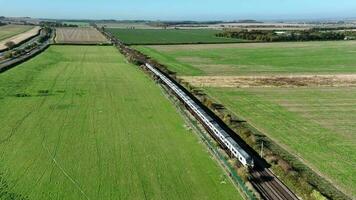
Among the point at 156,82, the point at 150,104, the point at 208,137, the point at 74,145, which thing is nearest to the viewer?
the point at 74,145

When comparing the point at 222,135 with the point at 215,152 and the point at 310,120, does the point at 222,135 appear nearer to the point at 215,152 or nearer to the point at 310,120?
the point at 215,152

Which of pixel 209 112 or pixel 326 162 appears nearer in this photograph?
pixel 326 162

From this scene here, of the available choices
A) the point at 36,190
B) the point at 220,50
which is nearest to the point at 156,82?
the point at 36,190

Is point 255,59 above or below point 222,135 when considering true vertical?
below

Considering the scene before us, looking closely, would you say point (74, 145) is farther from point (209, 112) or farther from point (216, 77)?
point (216, 77)

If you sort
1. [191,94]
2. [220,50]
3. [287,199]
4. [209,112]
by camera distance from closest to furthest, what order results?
[287,199] → [209,112] → [191,94] → [220,50]

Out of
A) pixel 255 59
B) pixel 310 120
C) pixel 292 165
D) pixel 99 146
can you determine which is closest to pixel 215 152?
pixel 292 165

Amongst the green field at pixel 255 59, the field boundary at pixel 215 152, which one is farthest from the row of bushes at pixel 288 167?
the green field at pixel 255 59
